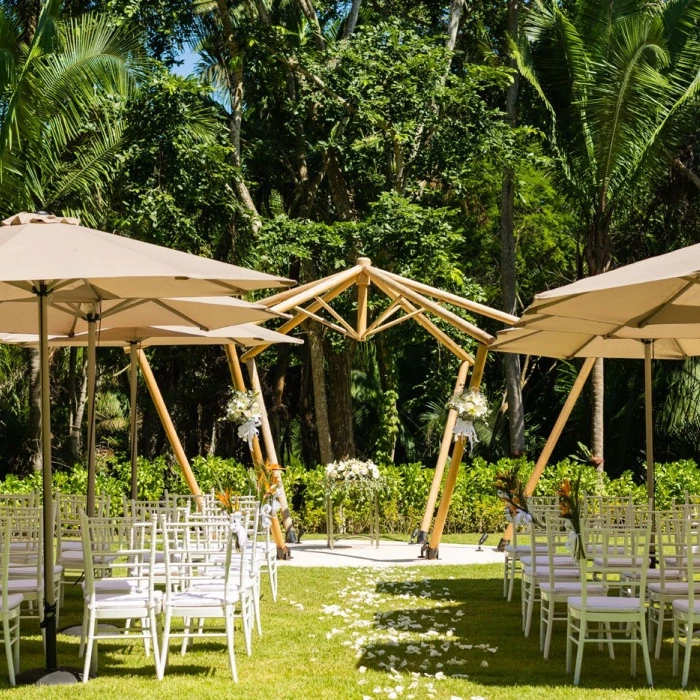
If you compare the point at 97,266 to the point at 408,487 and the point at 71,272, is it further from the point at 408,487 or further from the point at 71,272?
the point at 408,487

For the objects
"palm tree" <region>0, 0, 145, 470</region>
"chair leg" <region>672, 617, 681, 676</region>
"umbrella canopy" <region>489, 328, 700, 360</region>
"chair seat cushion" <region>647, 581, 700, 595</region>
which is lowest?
"chair leg" <region>672, 617, 681, 676</region>

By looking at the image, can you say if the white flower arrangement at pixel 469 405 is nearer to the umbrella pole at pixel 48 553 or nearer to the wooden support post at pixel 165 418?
the wooden support post at pixel 165 418

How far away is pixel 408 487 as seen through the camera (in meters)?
19.1

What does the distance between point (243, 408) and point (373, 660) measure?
22.2ft

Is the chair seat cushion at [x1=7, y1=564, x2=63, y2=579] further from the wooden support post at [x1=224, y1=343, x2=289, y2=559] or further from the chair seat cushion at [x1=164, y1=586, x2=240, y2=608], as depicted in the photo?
the wooden support post at [x1=224, y1=343, x2=289, y2=559]

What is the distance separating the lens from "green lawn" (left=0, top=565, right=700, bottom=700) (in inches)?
274

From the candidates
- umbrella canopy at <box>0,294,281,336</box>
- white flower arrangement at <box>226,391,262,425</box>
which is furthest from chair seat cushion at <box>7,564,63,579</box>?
white flower arrangement at <box>226,391,262,425</box>

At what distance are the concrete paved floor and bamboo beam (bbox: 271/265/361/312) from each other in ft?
11.4

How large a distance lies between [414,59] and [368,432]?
10987 millimetres

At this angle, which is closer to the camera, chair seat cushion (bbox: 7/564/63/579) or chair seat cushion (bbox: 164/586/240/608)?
chair seat cushion (bbox: 164/586/240/608)

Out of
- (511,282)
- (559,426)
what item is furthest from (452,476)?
(511,282)

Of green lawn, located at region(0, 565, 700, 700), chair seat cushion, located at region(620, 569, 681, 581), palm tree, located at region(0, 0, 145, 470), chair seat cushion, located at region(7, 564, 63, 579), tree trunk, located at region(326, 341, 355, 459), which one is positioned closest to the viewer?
green lawn, located at region(0, 565, 700, 700)

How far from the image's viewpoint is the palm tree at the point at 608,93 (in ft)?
68.8

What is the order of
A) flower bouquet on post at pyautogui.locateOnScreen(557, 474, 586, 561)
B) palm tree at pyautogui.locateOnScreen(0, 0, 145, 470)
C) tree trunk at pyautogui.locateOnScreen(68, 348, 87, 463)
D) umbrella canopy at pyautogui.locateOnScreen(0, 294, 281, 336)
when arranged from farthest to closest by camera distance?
tree trunk at pyautogui.locateOnScreen(68, 348, 87, 463)
palm tree at pyautogui.locateOnScreen(0, 0, 145, 470)
umbrella canopy at pyautogui.locateOnScreen(0, 294, 281, 336)
flower bouquet on post at pyautogui.locateOnScreen(557, 474, 586, 561)
